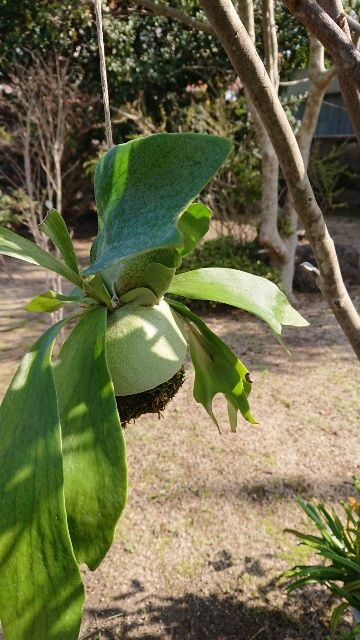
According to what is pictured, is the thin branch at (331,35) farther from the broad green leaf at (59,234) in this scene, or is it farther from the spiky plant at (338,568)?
the spiky plant at (338,568)

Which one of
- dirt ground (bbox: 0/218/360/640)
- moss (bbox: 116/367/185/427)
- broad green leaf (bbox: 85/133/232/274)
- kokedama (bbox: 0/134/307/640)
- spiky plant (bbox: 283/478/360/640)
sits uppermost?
broad green leaf (bbox: 85/133/232/274)

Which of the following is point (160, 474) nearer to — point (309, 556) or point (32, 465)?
point (309, 556)

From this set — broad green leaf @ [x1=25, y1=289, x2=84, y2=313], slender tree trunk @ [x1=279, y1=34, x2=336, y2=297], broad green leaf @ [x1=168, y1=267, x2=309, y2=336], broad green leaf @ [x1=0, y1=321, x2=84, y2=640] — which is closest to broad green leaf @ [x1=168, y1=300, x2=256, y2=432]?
broad green leaf @ [x1=168, y1=267, x2=309, y2=336]

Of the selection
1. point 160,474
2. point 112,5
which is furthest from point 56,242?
point 112,5

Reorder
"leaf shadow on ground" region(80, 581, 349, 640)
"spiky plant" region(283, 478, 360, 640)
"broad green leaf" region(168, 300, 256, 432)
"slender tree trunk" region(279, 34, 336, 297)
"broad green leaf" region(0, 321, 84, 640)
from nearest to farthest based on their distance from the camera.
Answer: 1. "broad green leaf" region(0, 321, 84, 640)
2. "broad green leaf" region(168, 300, 256, 432)
3. "spiky plant" region(283, 478, 360, 640)
4. "leaf shadow on ground" region(80, 581, 349, 640)
5. "slender tree trunk" region(279, 34, 336, 297)

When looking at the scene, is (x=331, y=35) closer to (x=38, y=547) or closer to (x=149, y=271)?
(x=149, y=271)

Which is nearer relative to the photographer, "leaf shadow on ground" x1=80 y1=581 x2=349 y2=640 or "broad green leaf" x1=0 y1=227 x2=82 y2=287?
"broad green leaf" x1=0 y1=227 x2=82 y2=287

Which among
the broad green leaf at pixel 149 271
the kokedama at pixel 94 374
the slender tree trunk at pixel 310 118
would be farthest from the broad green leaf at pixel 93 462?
the slender tree trunk at pixel 310 118

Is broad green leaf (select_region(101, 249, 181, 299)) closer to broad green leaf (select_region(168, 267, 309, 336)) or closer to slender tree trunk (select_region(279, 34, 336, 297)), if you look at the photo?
broad green leaf (select_region(168, 267, 309, 336))
